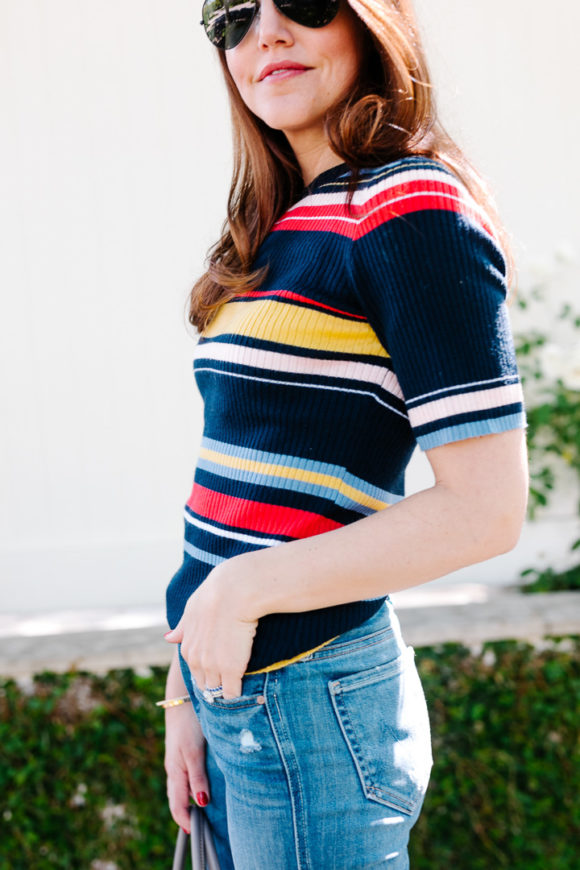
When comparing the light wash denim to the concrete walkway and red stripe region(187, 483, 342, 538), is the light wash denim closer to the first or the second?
red stripe region(187, 483, 342, 538)

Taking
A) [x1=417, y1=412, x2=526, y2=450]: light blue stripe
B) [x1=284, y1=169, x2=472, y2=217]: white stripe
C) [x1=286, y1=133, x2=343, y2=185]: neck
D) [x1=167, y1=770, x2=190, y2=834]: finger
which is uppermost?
[x1=286, y1=133, x2=343, y2=185]: neck

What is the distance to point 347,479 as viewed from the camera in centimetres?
102

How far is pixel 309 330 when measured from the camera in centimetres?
97

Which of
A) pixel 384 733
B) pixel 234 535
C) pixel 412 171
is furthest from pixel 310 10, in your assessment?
pixel 384 733

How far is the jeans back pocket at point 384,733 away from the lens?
38.6 inches

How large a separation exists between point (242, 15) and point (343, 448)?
69 cm

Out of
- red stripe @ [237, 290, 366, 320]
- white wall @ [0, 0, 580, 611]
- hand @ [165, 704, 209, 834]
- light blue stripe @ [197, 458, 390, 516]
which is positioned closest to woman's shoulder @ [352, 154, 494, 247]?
red stripe @ [237, 290, 366, 320]

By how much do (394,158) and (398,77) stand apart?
0.13 metres

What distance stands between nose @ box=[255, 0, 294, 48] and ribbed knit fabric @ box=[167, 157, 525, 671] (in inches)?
8.8

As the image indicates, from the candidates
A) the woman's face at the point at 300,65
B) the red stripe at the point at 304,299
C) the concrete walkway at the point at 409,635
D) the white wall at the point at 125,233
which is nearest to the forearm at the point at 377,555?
the red stripe at the point at 304,299

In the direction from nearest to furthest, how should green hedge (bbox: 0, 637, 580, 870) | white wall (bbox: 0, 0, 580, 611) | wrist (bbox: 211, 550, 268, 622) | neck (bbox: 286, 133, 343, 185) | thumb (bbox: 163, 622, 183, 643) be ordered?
wrist (bbox: 211, 550, 268, 622)
thumb (bbox: 163, 622, 183, 643)
neck (bbox: 286, 133, 343, 185)
green hedge (bbox: 0, 637, 580, 870)
white wall (bbox: 0, 0, 580, 611)

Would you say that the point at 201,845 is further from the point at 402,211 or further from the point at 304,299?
the point at 402,211

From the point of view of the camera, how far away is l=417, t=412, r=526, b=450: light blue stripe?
2.82 ft

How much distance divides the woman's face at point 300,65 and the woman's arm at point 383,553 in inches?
22.7
